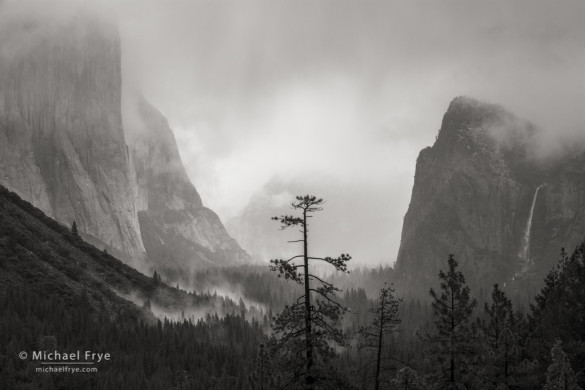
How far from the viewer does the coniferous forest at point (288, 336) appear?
2927 cm

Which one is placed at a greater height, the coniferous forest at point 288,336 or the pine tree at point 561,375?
the coniferous forest at point 288,336

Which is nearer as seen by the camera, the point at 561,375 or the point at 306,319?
the point at 306,319

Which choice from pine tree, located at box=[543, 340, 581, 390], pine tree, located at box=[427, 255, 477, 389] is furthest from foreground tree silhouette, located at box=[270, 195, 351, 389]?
pine tree, located at box=[543, 340, 581, 390]

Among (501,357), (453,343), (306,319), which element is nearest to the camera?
(306,319)

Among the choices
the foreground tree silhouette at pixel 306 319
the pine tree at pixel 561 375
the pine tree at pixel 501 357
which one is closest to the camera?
the foreground tree silhouette at pixel 306 319

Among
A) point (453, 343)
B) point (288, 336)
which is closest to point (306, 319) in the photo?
point (288, 336)

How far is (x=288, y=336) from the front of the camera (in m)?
28.6

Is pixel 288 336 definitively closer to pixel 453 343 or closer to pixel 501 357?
pixel 453 343

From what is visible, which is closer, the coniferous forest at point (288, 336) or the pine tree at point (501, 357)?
the coniferous forest at point (288, 336)

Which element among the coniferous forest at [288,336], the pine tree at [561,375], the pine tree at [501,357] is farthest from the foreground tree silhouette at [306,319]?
the pine tree at [561,375]

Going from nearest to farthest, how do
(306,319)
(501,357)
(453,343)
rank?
1. (306,319)
2. (453,343)
3. (501,357)

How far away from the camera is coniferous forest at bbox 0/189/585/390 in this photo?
2927 cm

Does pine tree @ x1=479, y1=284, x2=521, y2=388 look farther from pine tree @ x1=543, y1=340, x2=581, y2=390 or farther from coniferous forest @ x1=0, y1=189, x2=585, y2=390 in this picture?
pine tree @ x1=543, y1=340, x2=581, y2=390

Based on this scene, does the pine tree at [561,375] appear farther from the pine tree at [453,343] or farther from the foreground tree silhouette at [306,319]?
the foreground tree silhouette at [306,319]
